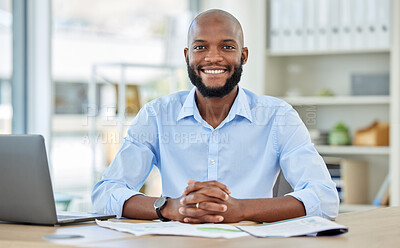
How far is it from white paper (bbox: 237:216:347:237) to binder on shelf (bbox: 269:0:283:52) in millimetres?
2470

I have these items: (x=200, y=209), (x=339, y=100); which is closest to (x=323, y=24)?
(x=339, y=100)

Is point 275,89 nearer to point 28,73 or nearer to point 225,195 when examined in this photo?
point 28,73

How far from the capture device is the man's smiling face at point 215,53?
6.44 feet

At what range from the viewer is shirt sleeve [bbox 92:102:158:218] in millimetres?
1644

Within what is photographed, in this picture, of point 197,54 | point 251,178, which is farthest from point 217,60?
point 251,178

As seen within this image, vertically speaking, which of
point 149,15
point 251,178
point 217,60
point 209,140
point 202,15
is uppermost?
point 149,15

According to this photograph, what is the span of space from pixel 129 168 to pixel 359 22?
220 cm

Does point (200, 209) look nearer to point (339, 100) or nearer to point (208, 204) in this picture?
point (208, 204)

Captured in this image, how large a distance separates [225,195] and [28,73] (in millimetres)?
1982

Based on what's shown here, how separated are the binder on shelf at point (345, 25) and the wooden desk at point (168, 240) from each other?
7.71 feet

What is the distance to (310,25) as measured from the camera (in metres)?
3.59

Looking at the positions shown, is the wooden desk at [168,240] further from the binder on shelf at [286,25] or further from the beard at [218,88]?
the binder on shelf at [286,25]

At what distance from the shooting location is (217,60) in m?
1.98

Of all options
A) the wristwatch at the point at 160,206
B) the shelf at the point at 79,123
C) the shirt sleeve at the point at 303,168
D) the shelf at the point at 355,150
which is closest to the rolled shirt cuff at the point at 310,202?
the shirt sleeve at the point at 303,168
